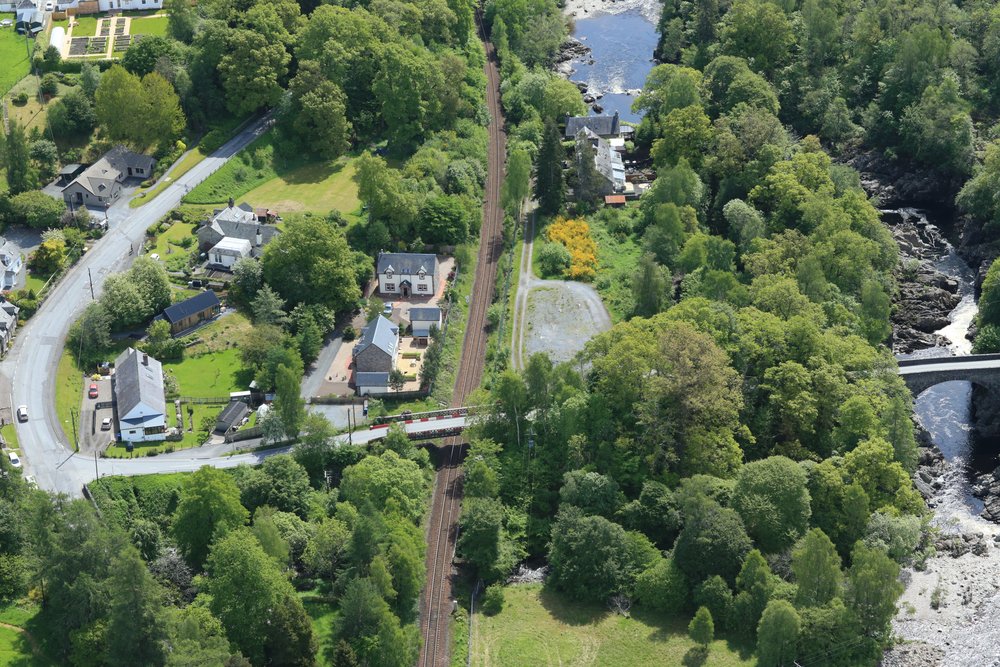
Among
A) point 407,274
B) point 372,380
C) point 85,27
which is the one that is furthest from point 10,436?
point 85,27

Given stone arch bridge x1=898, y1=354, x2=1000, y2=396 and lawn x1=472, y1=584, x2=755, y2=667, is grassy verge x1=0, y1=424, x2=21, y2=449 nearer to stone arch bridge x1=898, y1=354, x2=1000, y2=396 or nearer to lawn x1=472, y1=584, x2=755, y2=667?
lawn x1=472, y1=584, x2=755, y2=667

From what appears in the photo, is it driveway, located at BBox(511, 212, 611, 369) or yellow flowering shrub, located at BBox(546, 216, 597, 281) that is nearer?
driveway, located at BBox(511, 212, 611, 369)

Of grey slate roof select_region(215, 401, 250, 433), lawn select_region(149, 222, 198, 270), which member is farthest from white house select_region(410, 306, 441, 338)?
lawn select_region(149, 222, 198, 270)

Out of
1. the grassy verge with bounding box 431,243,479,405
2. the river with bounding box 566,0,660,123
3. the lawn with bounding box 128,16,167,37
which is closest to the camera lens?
the grassy verge with bounding box 431,243,479,405

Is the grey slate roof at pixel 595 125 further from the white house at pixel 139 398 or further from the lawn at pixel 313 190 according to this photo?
the white house at pixel 139 398

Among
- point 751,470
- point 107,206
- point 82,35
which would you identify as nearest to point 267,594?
point 751,470

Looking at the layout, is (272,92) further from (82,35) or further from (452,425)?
(452,425)
